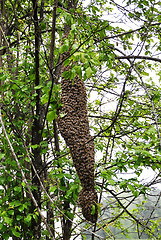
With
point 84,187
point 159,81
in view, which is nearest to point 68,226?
point 84,187

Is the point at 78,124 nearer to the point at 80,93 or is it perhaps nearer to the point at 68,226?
the point at 80,93

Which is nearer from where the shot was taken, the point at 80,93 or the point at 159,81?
the point at 80,93

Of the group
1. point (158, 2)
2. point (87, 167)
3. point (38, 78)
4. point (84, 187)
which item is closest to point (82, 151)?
point (87, 167)

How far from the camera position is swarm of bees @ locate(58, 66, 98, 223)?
6.31 feet

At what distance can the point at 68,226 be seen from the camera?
2863 millimetres

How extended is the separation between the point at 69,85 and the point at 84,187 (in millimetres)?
952

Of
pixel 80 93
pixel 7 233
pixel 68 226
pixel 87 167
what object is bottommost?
pixel 68 226

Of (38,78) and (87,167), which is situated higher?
(38,78)

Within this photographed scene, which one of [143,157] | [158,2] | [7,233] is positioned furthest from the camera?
[158,2]

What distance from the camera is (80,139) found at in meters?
2.00

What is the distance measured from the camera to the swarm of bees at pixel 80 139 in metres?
1.92

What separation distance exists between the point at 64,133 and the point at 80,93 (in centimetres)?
42

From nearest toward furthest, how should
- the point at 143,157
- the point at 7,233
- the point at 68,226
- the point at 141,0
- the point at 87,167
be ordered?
the point at 87,167
the point at 143,157
the point at 7,233
the point at 68,226
the point at 141,0

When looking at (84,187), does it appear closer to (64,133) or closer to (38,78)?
(64,133)
